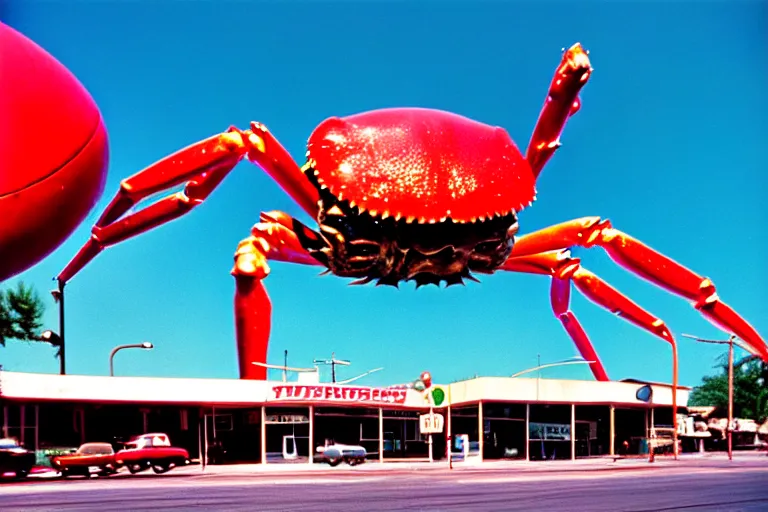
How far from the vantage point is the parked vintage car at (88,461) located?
1505cm

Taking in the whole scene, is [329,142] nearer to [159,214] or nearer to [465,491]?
[159,214]

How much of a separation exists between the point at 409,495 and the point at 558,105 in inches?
247

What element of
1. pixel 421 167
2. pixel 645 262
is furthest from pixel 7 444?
pixel 645 262

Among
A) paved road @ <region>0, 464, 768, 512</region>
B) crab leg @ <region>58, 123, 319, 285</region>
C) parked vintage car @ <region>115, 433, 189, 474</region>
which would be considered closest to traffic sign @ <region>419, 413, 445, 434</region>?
paved road @ <region>0, 464, 768, 512</region>

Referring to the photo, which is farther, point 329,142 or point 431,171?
point 329,142

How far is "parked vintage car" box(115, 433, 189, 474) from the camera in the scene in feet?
59.0

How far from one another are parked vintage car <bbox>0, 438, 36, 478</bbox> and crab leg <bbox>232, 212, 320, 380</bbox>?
3.25 metres

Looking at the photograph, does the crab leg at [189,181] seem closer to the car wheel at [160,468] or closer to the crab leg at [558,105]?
the crab leg at [558,105]

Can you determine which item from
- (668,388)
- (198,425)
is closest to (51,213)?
(198,425)

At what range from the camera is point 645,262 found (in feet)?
47.2

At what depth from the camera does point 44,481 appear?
50.5ft

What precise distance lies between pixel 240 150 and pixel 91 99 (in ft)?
19.2

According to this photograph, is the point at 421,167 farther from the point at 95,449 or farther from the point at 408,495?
the point at 95,449

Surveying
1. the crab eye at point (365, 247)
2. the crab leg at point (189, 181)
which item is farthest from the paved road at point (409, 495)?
the crab eye at point (365, 247)
